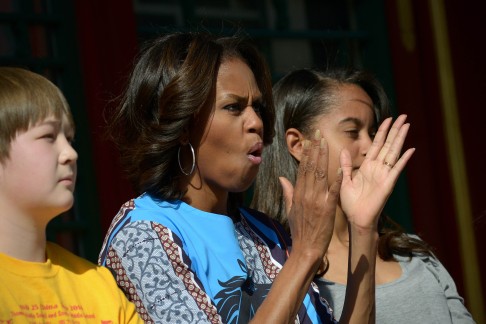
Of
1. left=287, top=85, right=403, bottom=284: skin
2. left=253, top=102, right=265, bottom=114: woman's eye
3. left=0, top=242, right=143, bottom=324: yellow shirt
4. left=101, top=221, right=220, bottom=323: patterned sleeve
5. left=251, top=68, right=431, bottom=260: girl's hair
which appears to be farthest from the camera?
left=251, top=68, right=431, bottom=260: girl's hair

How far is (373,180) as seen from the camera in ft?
9.07

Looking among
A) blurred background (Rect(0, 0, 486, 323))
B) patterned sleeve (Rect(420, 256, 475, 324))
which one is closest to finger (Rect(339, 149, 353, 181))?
patterned sleeve (Rect(420, 256, 475, 324))

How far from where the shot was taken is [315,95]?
336 centimetres

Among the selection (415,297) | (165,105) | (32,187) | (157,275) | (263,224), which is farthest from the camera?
(415,297)

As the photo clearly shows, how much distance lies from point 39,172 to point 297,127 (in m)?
1.32

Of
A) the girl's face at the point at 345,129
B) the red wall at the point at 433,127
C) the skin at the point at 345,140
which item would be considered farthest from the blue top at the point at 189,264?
the red wall at the point at 433,127

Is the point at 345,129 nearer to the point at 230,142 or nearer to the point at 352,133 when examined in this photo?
the point at 352,133

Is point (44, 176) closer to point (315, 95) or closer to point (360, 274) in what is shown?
point (360, 274)

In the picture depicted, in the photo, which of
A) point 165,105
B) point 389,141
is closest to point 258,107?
point 165,105

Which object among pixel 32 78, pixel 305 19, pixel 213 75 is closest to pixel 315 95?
pixel 213 75

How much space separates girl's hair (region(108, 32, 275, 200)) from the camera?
265cm

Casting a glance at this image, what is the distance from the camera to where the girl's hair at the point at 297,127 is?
333 cm

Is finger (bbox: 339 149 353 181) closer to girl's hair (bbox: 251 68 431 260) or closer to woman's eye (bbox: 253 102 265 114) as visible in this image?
woman's eye (bbox: 253 102 265 114)

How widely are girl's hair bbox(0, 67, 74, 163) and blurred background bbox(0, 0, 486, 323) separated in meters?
1.74
